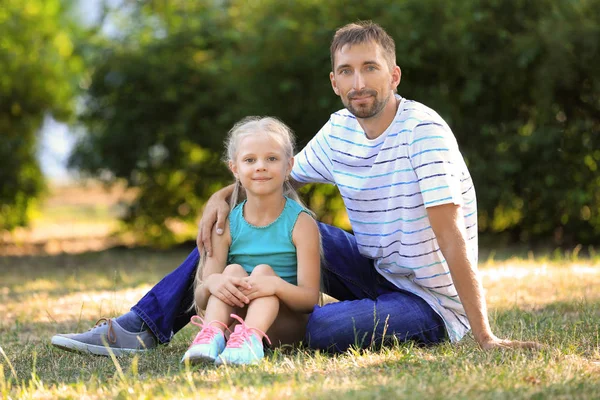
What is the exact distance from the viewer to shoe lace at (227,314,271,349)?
3164mm

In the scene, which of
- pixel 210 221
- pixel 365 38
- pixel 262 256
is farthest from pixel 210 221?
pixel 365 38

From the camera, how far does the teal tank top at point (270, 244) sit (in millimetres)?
3527

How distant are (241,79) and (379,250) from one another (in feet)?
17.1

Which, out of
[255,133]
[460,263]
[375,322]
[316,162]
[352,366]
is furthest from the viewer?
[316,162]

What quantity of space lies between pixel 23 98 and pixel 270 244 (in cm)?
732

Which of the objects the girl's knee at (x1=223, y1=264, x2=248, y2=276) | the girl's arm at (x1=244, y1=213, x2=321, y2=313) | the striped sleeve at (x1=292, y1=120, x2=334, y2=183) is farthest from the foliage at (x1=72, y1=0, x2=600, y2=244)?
the girl's knee at (x1=223, y1=264, x2=248, y2=276)

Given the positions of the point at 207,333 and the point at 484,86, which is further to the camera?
→ the point at 484,86

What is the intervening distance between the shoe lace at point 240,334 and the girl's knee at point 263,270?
0.68 feet

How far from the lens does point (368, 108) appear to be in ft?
11.2

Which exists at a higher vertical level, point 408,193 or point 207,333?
point 408,193

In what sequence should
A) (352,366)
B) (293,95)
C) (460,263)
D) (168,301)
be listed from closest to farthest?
(352,366) → (460,263) → (168,301) → (293,95)

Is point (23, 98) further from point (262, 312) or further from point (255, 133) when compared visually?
point (262, 312)

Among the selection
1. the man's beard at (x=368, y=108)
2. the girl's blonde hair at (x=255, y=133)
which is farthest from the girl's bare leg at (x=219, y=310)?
the man's beard at (x=368, y=108)

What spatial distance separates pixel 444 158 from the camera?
3273mm
